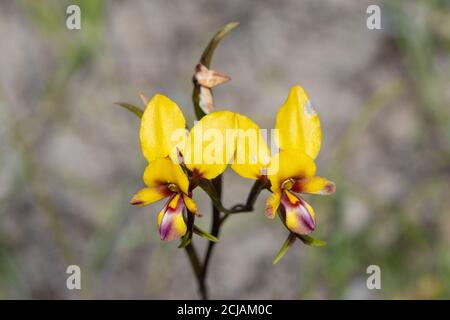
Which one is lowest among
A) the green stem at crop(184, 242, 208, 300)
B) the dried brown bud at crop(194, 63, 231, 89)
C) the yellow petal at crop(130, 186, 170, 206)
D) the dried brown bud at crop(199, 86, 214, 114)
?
the green stem at crop(184, 242, 208, 300)

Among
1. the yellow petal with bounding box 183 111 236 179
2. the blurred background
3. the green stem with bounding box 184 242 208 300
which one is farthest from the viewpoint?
the blurred background

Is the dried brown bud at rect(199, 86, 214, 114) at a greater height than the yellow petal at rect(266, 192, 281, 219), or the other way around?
the dried brown bud at rect(199, 86, 214, 114)

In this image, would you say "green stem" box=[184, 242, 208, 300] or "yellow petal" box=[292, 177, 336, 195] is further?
"green stem" box=[184, 242, 208, 300]

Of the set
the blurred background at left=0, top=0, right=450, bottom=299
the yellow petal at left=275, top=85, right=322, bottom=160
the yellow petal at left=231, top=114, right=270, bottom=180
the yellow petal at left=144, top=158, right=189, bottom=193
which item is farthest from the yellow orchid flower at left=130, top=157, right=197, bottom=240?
the blurred background at left=0, top=0, right=450, bottom=299

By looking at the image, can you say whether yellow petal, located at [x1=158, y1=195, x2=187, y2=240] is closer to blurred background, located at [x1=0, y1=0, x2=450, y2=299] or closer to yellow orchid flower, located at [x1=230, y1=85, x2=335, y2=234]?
yellow orchid flower, located at [x1=230, y1=85, x2=335, y2=234]

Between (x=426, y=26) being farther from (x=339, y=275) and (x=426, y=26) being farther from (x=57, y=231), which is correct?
(x=57, y=231)

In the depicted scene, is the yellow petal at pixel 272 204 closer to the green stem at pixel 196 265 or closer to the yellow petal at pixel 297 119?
the yellow petal at pixel 297 119
